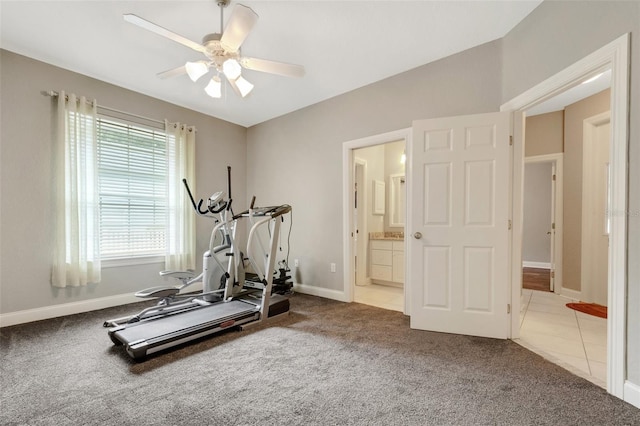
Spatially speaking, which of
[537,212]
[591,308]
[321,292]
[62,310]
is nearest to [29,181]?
[62,310]

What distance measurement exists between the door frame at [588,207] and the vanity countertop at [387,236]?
236 cm

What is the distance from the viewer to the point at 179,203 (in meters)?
4.03

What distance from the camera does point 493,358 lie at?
2184 millimetres

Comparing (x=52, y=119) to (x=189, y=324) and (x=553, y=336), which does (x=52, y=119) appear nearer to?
(x=189, y=324)

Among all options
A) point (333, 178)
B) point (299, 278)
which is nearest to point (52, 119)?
point (333, 178)

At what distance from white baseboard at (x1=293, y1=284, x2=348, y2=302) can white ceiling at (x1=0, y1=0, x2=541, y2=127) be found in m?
2.65

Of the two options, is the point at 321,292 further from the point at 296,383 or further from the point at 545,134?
the point at 545,134

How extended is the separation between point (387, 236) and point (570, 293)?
8.58ft

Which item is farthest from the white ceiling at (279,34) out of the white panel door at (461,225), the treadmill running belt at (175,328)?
the treadmill running belt at (175,328)

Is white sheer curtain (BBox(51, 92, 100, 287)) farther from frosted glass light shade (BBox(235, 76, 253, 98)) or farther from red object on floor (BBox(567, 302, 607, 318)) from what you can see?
red object on floor (BBox(567, 302, 607, 318))

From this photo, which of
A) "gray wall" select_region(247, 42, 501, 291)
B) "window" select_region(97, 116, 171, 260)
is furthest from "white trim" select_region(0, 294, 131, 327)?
"gray wall" select_region(247, 42, 501, 291)

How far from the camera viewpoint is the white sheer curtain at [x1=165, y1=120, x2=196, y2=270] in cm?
398

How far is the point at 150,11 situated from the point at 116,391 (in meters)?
2.79

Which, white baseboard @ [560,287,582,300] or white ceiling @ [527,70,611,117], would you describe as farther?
white baseboard @ [560,287,582,300]
